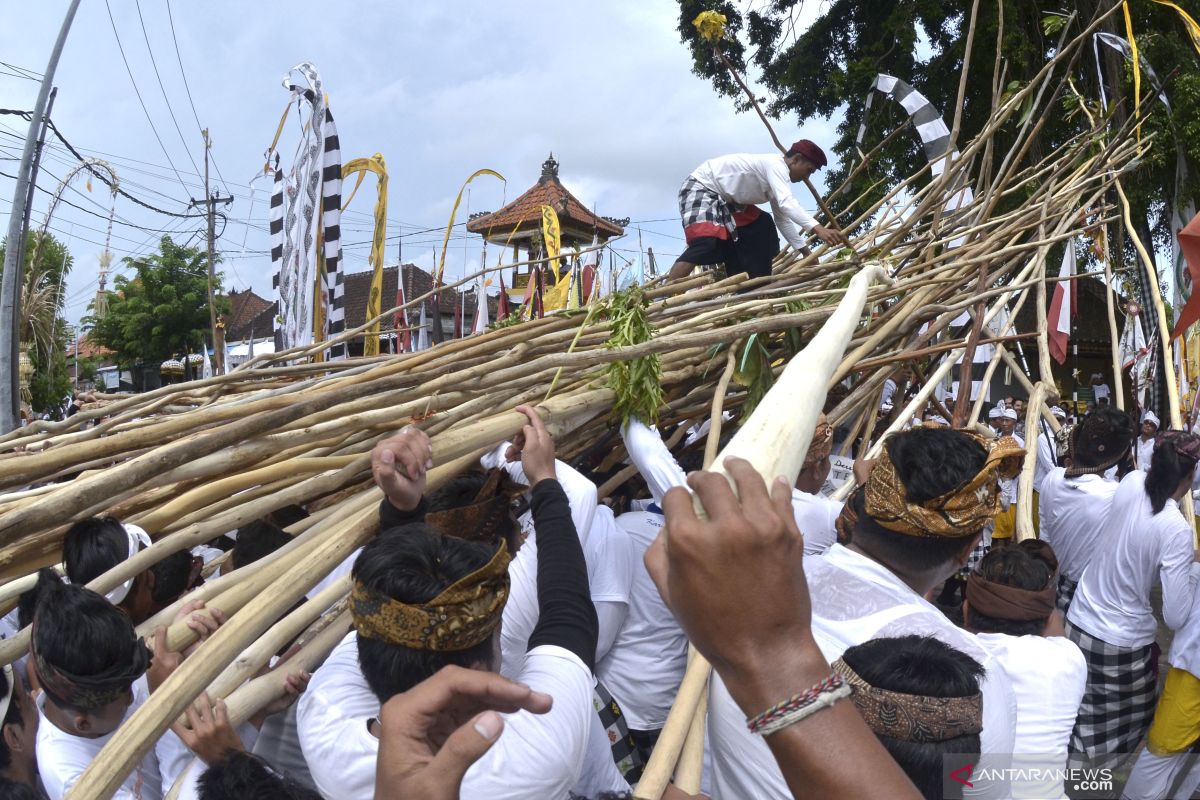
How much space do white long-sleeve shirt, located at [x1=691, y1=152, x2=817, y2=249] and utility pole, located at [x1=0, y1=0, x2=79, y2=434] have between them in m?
5.84

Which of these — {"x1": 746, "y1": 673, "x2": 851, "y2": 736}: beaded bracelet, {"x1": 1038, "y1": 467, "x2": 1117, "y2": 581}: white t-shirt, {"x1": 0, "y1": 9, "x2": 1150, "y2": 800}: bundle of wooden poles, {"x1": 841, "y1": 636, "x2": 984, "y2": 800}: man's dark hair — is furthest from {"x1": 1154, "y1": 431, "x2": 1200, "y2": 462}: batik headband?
{"x1": 746, "y1": 673, "x2": 851, "y2": 736}: beaded bracelet

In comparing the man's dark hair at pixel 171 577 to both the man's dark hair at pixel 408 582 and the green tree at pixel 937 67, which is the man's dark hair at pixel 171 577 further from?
the green tree at pixel 937 67

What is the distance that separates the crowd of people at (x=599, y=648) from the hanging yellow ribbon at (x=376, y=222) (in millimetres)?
1408

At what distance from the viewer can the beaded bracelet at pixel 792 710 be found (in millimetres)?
636

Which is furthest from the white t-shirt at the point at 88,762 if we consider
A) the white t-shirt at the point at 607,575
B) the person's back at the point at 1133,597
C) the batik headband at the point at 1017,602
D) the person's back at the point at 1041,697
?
the person's back at the point at 1133,597

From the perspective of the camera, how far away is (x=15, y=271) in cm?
662

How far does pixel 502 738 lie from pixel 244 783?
385 millimetres

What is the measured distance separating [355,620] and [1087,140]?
160 inches

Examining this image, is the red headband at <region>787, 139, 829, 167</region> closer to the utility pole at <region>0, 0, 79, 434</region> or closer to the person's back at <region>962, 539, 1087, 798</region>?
the person's back at <region>962, 539, 1087, 798</region>

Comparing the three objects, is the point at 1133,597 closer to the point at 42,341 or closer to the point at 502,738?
the point at 502,738

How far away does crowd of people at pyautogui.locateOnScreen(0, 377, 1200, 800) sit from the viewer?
2.12 ft

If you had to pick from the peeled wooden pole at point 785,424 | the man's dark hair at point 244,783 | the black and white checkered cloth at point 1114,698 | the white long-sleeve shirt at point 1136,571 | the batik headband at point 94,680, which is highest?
the peeled wooden pole at point 785,424

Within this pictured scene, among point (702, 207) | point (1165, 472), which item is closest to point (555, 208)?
point (702, 207)

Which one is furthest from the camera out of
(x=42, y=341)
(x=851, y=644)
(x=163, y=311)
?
(x=163, y=311)
